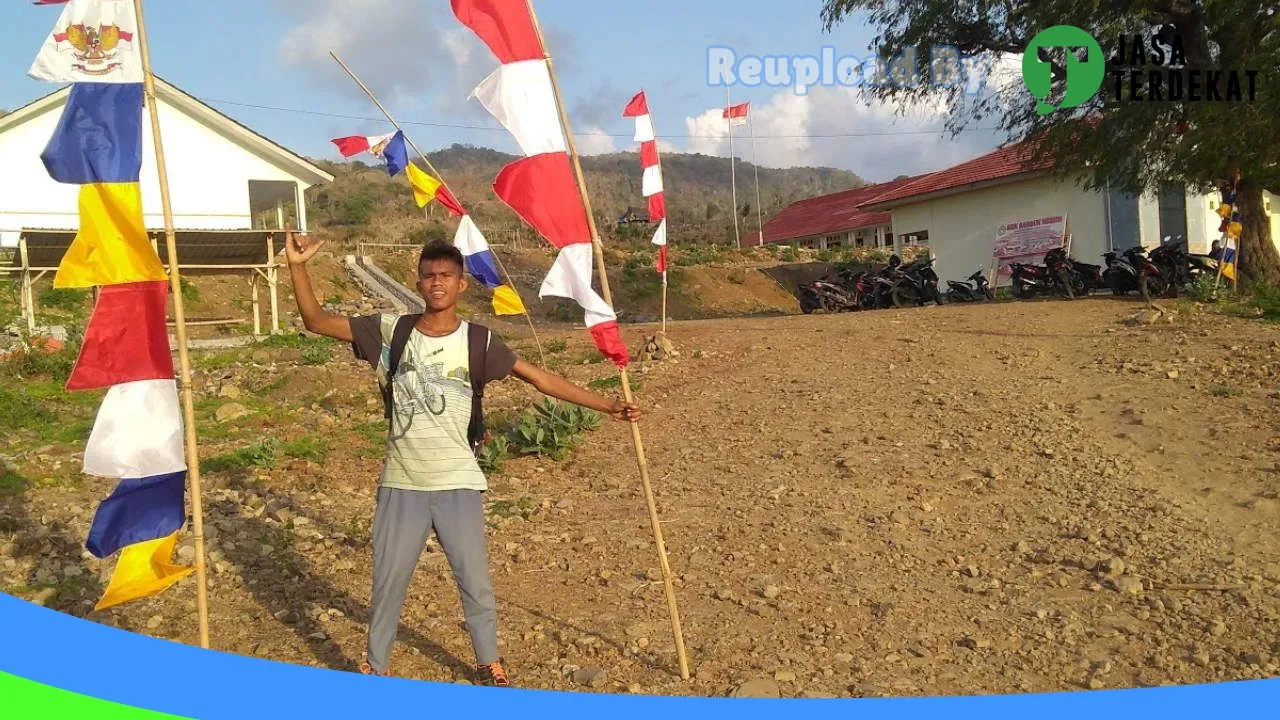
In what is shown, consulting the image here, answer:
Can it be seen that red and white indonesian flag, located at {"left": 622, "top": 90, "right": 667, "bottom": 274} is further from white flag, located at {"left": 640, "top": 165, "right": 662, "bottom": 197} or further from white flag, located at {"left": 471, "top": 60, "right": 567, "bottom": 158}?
white flag, located at {"left": 471, "top": 60, "right": 567, "bottom": 158}

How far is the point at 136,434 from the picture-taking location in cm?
351

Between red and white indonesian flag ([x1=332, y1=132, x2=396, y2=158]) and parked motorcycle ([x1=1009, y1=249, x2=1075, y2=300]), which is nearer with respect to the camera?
red and white indonesian flag ([x1=332, y1=132, x2=396, y2=158])

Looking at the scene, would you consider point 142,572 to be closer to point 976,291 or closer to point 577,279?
point 577,279

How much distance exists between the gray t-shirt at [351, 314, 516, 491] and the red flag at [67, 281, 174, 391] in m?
0.73

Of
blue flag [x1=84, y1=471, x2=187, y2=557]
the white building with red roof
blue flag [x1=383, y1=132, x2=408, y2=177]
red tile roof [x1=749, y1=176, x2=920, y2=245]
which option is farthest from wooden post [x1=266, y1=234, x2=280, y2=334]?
red tile roof [x1=749, y1=176, x2=920, y2=245]

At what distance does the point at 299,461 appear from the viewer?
743 centimetres

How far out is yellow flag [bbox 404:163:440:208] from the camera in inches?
341

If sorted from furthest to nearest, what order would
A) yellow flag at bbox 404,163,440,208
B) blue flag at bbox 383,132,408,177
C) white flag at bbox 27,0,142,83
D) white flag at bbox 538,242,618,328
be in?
1. blue flag at bbox 383,132,408,177
2. yellow flag at bbox 404,163,440,208
3. white flag at bbox 538,242,618,328
4. white flag at bbox 27,0,142,83

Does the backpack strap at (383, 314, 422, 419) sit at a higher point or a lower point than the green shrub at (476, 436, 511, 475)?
higher

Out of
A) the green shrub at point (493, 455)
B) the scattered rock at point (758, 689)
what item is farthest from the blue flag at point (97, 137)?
the green shrub at point (493, 455)

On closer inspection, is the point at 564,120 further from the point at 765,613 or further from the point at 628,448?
the point at 628,448

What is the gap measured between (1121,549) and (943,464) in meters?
1.65

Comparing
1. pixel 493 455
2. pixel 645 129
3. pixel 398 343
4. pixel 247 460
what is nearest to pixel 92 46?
pixel 398 343

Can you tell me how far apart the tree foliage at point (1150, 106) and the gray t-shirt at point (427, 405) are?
11295mm
